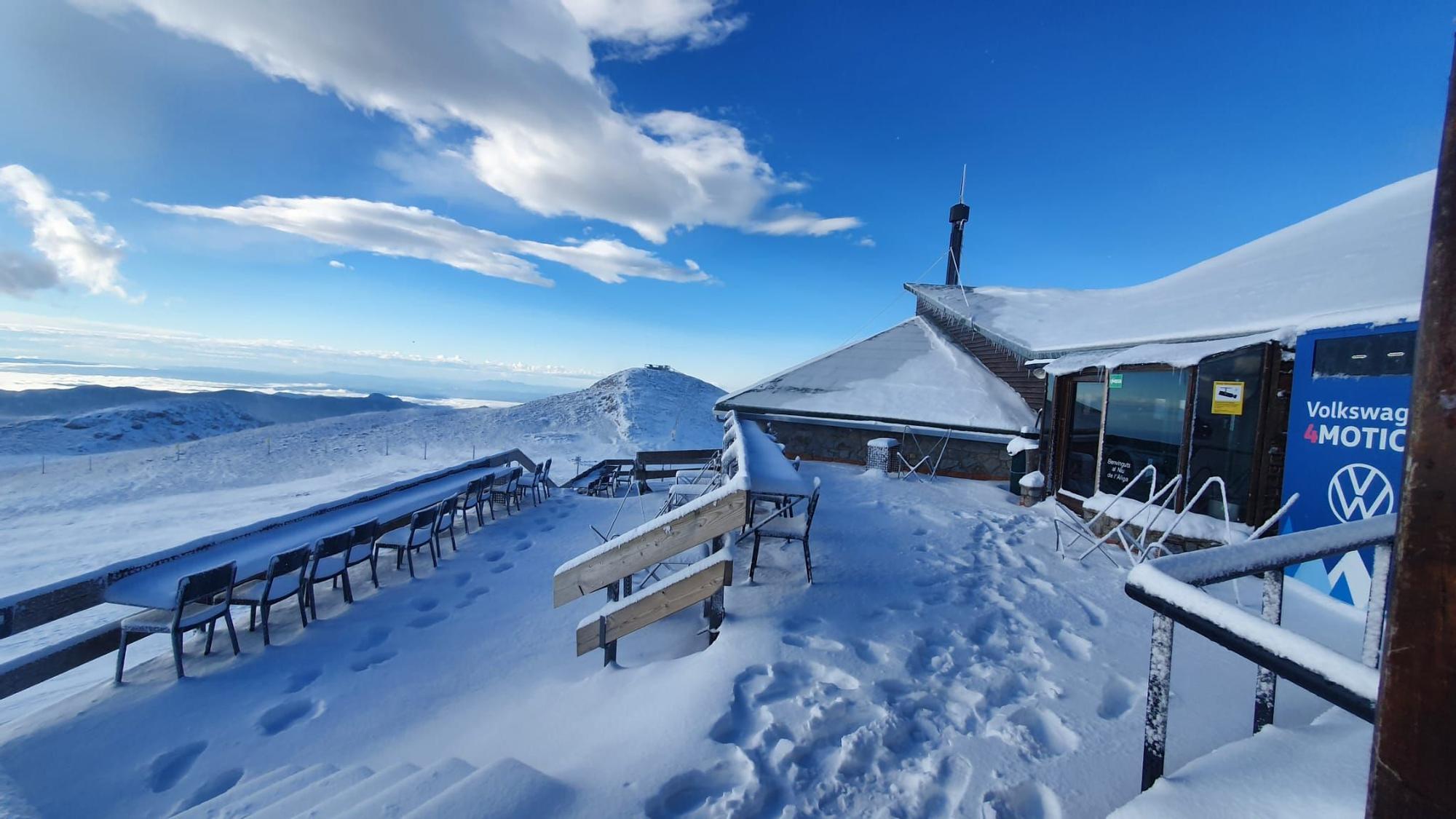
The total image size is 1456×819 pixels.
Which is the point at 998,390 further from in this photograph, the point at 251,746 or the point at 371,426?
the point at 371,426

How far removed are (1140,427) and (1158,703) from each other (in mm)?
7429

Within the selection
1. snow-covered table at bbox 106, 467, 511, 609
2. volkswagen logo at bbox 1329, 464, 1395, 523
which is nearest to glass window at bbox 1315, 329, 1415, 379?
volkswagen logo at bbox 1329, 464, 1395, 523

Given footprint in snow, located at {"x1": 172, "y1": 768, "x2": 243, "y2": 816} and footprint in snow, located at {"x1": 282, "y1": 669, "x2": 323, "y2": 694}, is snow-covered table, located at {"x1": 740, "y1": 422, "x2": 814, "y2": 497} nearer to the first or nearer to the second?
footprint in snow, located at {"x1": 172, "y1": 768, "x2": 243, "y2": 816}

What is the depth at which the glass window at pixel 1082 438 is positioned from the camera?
8.61 metres

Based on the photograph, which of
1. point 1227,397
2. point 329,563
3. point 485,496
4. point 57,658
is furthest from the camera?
point 485,496

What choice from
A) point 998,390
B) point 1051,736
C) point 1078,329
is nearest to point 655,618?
point 1051,736

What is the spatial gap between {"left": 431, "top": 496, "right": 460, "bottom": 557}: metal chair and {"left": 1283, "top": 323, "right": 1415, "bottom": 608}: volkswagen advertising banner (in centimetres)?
868

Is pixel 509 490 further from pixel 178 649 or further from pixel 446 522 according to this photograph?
pixel 178 649

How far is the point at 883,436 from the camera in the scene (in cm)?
1147

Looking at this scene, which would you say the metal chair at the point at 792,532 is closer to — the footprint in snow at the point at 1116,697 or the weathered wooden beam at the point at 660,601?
the weathered wooden beam at the point at 660,601

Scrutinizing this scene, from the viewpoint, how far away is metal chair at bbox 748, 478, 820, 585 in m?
4.57

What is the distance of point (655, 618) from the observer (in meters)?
3.62

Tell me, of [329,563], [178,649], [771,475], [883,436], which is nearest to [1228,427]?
[771,475]

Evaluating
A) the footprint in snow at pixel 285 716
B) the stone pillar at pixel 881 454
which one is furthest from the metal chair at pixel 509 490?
the stone pillar at pixel 881 454
